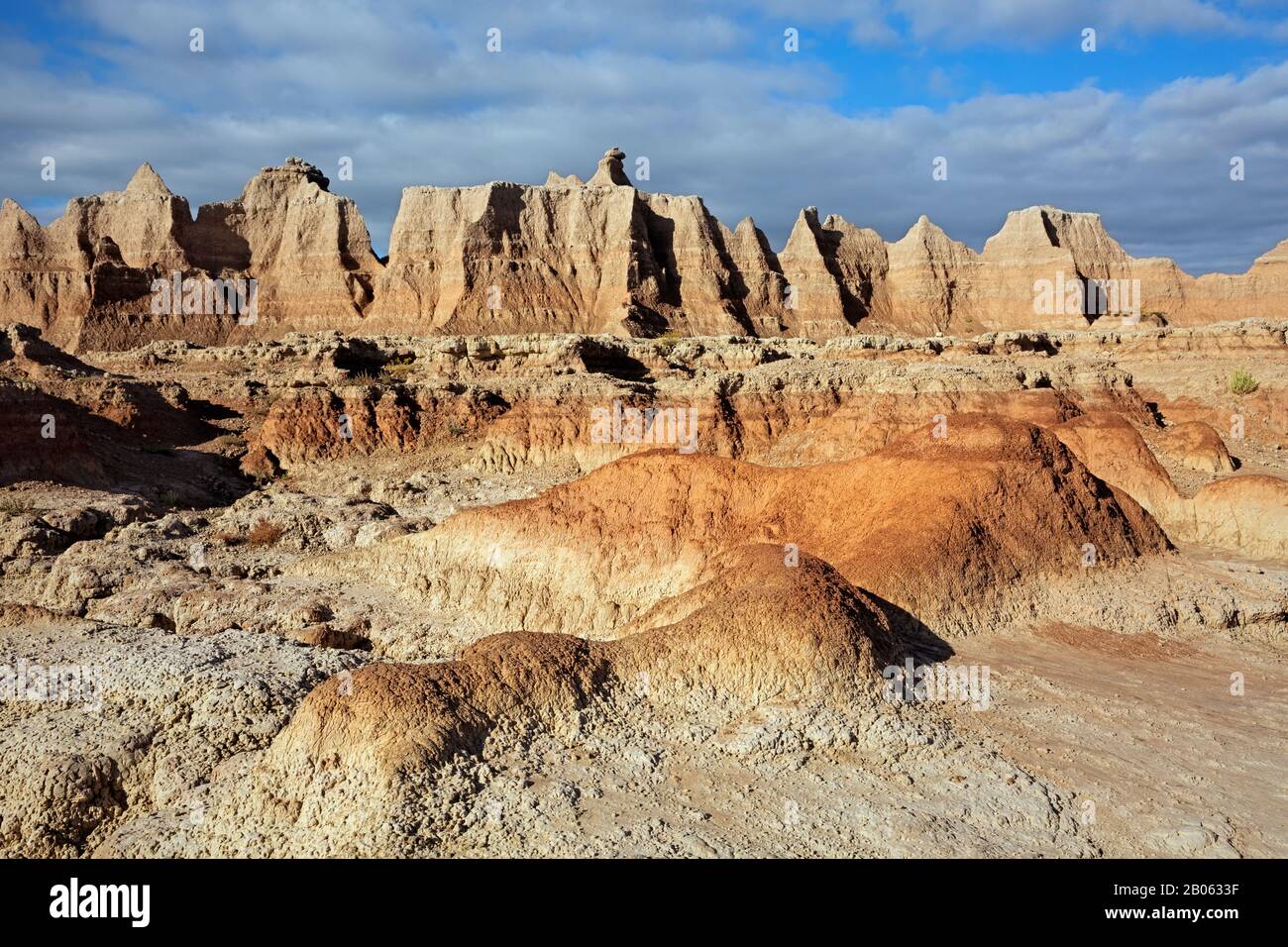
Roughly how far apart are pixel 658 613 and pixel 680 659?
6.65 ft

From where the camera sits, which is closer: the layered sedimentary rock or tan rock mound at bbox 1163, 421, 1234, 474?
tan rock mound at bbox 1163, 421, 1234, 474

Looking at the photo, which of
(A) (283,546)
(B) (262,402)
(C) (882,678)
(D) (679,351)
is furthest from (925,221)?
(C) (882,678)

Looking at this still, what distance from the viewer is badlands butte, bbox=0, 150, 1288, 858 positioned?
6.60 meters

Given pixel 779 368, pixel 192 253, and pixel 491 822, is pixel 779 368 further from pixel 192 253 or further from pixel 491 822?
pixel 192 253

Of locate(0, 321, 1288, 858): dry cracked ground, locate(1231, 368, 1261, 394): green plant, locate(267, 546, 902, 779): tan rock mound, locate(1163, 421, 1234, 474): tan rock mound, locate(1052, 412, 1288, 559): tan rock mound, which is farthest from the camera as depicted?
Result: locate(1231, 368, 1261, 394): green plant

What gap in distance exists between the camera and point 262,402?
3644 centimetres

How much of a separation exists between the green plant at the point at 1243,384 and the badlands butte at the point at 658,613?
102 mm

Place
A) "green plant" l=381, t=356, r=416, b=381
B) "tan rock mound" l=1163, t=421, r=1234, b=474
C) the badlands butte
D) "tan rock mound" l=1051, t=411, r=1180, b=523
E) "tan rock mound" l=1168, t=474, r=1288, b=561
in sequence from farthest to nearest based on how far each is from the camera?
"green plant" l=381, t=356, r=416, b=381, "tan rock mound" l=1163, t=421, r=1234, b=474, "tan rock mound" l=1051, t=411, r=1180, b=523, "tan rock mound" l=1168, t=474, r=1288, b=561, the badlands butte

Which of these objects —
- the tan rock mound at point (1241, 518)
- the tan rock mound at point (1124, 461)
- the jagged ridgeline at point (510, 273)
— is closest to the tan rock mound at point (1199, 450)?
the tan rock mound at point (1124, 461)

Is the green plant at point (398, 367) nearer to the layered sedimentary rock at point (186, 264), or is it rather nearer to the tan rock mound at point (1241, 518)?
the layered sedimentary rock at point (186, 264)

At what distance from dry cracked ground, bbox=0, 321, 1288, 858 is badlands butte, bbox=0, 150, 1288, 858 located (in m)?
0.04

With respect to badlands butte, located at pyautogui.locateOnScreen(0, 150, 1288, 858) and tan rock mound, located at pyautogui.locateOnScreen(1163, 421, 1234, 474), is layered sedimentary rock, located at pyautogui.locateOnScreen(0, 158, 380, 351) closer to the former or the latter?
badlands butte, located at pyautogui.locateOnScreen(0, 150, 1288, 858)

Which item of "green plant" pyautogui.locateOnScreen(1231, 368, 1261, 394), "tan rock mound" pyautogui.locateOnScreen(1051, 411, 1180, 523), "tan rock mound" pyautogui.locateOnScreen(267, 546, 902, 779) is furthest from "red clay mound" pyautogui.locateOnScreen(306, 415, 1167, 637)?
"green plant" pyautogui.locateOnScreen(1231, 368, 1261, 394)

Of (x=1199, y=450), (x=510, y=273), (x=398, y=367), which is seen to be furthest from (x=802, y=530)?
(x=510, y=273)
